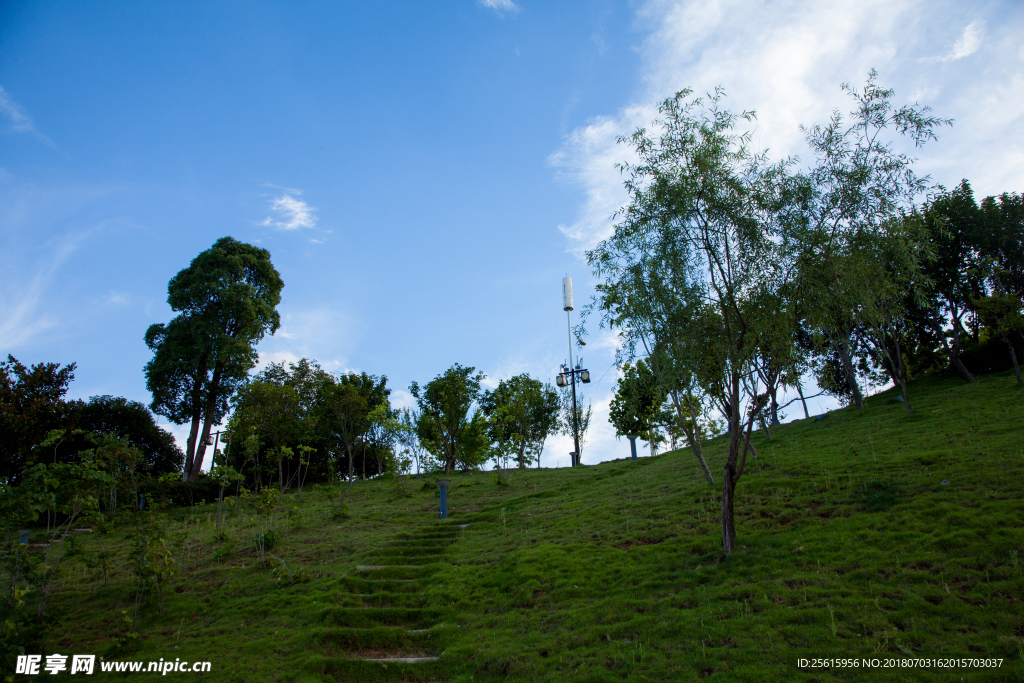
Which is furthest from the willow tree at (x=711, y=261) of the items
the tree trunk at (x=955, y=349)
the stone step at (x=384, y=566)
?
the tree trunk at (x=955, y=349)

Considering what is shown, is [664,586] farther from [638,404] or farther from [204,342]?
[204,342]

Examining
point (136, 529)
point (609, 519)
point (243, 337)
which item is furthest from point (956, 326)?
point (243, 337)

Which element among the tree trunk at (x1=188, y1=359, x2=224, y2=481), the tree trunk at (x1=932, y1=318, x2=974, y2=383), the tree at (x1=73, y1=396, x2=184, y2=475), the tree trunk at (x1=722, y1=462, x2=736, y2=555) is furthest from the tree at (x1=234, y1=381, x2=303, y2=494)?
the tree trunk at (x1=932, y1=318, x2=974, y2=383)

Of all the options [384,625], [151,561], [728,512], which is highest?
[728,512]

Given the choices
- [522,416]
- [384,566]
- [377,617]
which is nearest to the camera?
[377,617]

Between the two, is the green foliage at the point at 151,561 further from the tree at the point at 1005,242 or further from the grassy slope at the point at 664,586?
the tree at the point at 1005,242

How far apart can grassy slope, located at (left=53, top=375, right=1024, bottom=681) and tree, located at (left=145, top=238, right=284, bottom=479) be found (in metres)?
16.2

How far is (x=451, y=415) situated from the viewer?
29688 millimetres

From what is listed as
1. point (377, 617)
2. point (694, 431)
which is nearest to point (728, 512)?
point (694, 431)

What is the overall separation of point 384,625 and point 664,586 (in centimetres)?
531

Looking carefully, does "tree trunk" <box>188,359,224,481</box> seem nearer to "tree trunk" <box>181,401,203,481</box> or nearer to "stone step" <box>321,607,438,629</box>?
"tree trunk" <box>181,401,203,481</box>

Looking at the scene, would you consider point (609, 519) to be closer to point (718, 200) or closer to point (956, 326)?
point (718, 200)

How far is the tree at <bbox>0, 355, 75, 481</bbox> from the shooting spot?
20234mm

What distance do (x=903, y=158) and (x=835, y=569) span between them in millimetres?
7984
